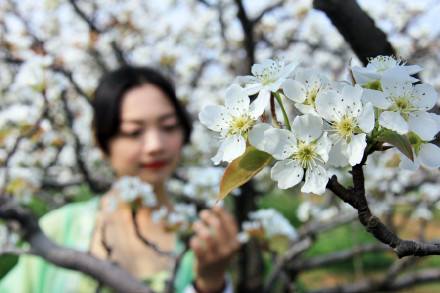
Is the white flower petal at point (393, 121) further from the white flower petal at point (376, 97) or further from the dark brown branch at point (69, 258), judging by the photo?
the dark brown branch at point (69, 258)

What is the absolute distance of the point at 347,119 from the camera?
1.43ft

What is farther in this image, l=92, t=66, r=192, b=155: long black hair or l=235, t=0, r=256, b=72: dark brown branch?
l=92, t=66, r=192, b=155: long black hair

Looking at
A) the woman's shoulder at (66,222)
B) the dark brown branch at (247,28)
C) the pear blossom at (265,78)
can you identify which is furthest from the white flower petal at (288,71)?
the woman's shoulder at (66,222)

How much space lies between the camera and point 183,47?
391 centimetres

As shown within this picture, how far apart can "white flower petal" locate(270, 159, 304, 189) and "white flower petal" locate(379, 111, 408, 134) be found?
0.11m

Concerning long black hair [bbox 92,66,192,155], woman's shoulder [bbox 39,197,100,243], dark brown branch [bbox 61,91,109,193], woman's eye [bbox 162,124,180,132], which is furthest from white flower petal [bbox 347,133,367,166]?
dark brown branch [bbox 61,91,109,193]

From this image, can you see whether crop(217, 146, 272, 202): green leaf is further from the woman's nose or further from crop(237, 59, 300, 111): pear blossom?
the woman's nose

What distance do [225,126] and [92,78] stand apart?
3879 millimetres

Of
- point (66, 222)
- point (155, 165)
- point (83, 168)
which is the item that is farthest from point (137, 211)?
point (83, 168)

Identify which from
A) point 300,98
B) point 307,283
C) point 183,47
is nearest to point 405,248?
point 300,98

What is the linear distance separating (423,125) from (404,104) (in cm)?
3

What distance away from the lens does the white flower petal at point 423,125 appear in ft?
1.41

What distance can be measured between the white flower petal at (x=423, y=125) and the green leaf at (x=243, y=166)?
0.16m

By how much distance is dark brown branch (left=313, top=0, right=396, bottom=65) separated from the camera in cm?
56
